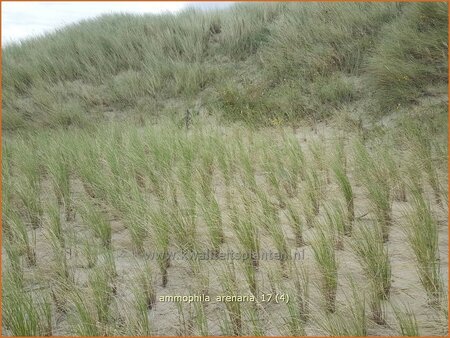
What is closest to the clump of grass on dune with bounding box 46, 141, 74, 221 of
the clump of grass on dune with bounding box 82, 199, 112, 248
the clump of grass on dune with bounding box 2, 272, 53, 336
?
the clump of grass on dune with bounding box 82, 199, 112, 248

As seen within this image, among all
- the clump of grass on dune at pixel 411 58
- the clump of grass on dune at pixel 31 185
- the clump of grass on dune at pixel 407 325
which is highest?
the clump of grass on dune at pixel 411 58

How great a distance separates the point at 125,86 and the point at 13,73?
335 centimetres

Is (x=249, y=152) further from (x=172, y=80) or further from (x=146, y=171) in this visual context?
(x=172, y=80)

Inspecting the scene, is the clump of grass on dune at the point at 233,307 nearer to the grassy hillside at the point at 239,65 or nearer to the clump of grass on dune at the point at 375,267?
the clump of grass on dune at the point at 375,267

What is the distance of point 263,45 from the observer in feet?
29.3

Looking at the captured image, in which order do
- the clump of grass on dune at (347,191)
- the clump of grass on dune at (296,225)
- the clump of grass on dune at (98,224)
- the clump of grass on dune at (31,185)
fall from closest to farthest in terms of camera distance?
the clump of grass on dune at (296,225) < the clump of grass on dune at (347,191) < the clump of grass on dune at (98,224) < the clump of grass on dune at (31,185)

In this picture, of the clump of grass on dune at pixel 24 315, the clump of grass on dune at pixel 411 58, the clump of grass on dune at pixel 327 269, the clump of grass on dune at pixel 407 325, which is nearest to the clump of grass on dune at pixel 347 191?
the clump of grass on dune at pixel 327 269

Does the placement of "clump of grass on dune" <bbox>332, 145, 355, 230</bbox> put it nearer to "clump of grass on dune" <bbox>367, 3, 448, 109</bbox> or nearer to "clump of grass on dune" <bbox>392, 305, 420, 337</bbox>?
"clump of grass on dune" <bbox>392, 305, 420, 337</bbox>

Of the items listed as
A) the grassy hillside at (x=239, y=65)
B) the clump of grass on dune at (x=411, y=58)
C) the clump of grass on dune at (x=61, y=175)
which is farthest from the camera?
the grassy hillside at (x=239, y=65)

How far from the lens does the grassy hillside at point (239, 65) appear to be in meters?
6.52

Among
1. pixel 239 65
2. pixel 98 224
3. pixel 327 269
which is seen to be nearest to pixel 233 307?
pixel 327 269

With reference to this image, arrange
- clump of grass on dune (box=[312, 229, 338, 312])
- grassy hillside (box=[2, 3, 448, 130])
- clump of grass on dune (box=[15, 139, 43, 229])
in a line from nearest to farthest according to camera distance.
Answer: clump of grass on dune (box=[312, 229, 338, 312]) → clump of grass on dune (box=[15, 139, 43, 229]) → grassy hillside (box=[2, 3, 448, 130])

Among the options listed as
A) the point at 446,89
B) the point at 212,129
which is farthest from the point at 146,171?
Result: the point at 446,89

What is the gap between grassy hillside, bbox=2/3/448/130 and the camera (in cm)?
652
